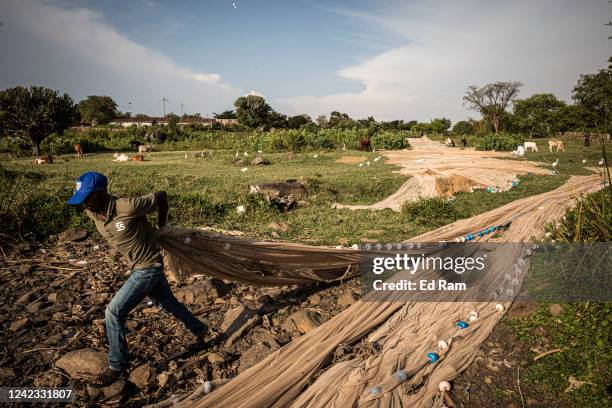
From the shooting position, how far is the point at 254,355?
3207 mm

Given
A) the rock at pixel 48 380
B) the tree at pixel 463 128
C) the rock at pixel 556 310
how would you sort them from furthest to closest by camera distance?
the tree at pixel 463 128 < the rock at pixel 556 310 < the rock at pixel 48 380

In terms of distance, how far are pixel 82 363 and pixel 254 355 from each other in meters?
1.40

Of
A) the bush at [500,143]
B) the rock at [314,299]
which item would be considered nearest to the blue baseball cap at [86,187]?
the rock at [314,299]

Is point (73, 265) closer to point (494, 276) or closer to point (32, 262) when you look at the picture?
point (32, 262)

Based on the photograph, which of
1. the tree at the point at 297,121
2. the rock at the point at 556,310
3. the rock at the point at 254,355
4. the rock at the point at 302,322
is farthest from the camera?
the tree at the point at 297,121

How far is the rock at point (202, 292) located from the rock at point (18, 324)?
4.63 ft

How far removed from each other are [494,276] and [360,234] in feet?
8.75

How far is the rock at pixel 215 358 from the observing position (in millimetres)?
3144

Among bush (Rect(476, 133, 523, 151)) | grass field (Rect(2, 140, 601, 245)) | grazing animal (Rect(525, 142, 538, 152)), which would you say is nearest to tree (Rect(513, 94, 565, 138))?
bush (Rect(476, 133, 523, 151))

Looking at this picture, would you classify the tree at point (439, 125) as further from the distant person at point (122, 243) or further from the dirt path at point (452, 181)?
the distant person at point (122, 243)

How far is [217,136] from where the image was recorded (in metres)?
34.7

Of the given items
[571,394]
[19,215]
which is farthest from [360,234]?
[19,215]

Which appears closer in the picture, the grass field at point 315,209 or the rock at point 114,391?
the rock at point 114,391

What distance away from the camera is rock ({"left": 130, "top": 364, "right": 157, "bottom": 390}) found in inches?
115
